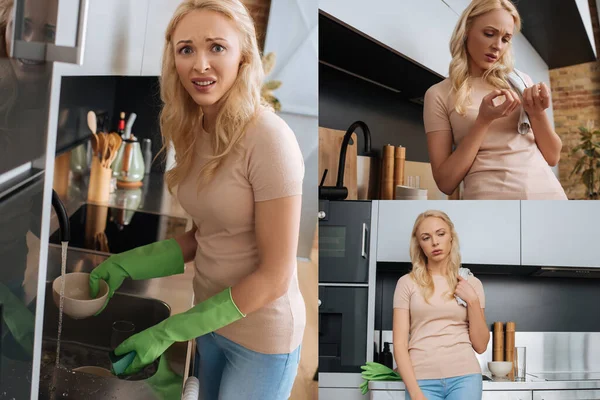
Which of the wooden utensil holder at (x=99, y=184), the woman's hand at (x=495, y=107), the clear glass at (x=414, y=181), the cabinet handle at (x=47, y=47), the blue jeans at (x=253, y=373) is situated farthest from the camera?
the wooden utensil holder at (x=99, y=184)

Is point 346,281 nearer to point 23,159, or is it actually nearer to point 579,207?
point 579,207

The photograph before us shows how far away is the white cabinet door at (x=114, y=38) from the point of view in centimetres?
118

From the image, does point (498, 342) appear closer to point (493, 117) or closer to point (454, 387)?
point (454, 387)

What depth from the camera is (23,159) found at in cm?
67

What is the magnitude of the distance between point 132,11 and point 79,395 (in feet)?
2.85

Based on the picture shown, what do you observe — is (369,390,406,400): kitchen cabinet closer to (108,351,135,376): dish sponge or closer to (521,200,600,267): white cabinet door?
(521,200,600,267): white cabinet door

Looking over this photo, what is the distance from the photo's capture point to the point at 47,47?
659 mm

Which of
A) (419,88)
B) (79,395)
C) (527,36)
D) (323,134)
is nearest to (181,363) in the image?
(79,395)

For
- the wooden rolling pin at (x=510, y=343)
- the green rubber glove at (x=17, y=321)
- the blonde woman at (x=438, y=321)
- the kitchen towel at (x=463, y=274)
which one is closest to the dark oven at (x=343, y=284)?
the blonde woman at (x=438, y=321)

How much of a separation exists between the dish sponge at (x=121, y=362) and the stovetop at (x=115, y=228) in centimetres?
64

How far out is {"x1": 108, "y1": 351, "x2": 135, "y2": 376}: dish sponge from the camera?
1065 mm

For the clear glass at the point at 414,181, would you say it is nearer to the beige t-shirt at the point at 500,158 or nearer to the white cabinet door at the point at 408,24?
the beige t-shirt at the point at 500,158

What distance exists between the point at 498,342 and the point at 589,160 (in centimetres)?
50

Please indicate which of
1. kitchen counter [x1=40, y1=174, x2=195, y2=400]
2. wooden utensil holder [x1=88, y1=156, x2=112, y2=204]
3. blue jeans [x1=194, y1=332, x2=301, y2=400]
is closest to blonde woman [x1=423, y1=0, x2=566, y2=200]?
blue jeans [x1=194, y1=332, x2=301, y2=400]
